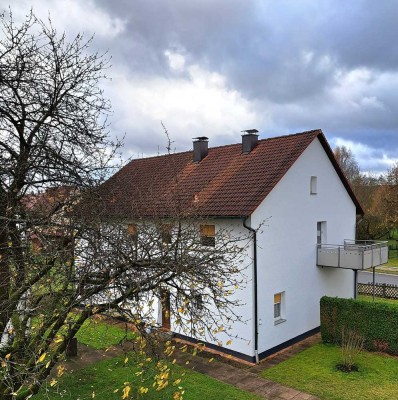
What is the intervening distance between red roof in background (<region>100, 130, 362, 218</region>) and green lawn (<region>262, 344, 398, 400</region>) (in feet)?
17.4

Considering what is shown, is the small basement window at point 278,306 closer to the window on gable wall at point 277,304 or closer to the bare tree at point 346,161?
the window on gable wall at point 277,304

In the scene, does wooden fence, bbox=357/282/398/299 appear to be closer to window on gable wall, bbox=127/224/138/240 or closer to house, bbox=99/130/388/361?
house, bbox=99/130/388/361

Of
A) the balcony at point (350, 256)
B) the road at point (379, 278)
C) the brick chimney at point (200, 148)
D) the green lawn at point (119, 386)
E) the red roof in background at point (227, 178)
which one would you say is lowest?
the green lawn at point (119, 386)

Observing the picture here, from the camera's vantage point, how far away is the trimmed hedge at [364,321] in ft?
44.0

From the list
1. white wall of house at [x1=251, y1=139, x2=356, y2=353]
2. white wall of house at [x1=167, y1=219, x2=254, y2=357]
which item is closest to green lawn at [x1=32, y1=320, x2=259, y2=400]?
white wall of house at [x1=167, y1=219, x2=254, y2=357]

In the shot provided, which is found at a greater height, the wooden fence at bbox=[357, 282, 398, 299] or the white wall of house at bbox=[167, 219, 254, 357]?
the white wall of house at bbox=[167, 219, 254, 357]

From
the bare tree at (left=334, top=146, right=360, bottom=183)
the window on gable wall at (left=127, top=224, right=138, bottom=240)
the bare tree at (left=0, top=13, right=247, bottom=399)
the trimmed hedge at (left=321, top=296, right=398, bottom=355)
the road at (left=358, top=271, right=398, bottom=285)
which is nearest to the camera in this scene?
the bare tree at (left=0, top=13, right=247, bottom=399)

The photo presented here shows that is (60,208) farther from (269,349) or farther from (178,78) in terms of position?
(269,349)

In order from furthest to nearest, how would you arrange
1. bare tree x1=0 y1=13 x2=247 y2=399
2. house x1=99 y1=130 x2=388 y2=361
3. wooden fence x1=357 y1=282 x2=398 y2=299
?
wooden fence x1=357 y1=282 x2=398 y2=299 → house x1=99 y1=130 x2=388 y2=361 → bare tree x1=0 y1=13 x2=247 y2=399

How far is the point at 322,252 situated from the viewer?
1622cm

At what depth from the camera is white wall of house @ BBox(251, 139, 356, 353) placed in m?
13.7

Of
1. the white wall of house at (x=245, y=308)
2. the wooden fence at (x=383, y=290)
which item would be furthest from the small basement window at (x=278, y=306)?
the wooden fence at (x=383, y=290)

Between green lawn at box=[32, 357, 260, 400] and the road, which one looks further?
the road

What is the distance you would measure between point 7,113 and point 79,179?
6.42 ft
